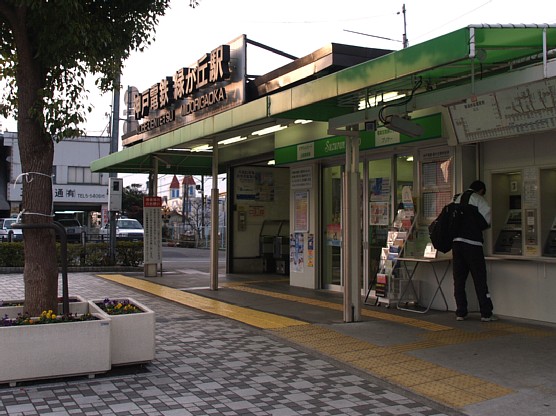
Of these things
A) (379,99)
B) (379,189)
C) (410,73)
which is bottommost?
(379,189)

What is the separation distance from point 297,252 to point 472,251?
5.14 meters

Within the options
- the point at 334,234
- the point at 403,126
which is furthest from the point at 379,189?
the point at 403,126

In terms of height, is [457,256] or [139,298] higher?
[457,256]

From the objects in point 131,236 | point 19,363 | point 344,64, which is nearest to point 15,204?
point 131,236

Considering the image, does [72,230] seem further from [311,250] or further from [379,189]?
[379,189]

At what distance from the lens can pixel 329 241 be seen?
12242 mm

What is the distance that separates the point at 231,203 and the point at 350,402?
36.9 feet

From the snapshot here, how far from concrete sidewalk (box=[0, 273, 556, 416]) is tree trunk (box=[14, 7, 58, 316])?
1.06 m

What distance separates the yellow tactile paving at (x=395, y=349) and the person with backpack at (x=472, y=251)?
0.52 m

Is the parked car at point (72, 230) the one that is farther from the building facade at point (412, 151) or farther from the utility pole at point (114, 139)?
the building facade at point (412, 151)

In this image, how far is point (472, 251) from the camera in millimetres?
8320

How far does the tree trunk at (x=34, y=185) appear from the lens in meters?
6.10

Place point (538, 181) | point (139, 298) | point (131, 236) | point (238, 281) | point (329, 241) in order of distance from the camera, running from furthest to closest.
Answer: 1. point (131, 236)
2. point (238, 281)
3. point (329, 241)
4. point (139, 298)
5. point (538, 181)

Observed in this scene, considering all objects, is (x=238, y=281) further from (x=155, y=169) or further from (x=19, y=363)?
(x=19, y=363)
